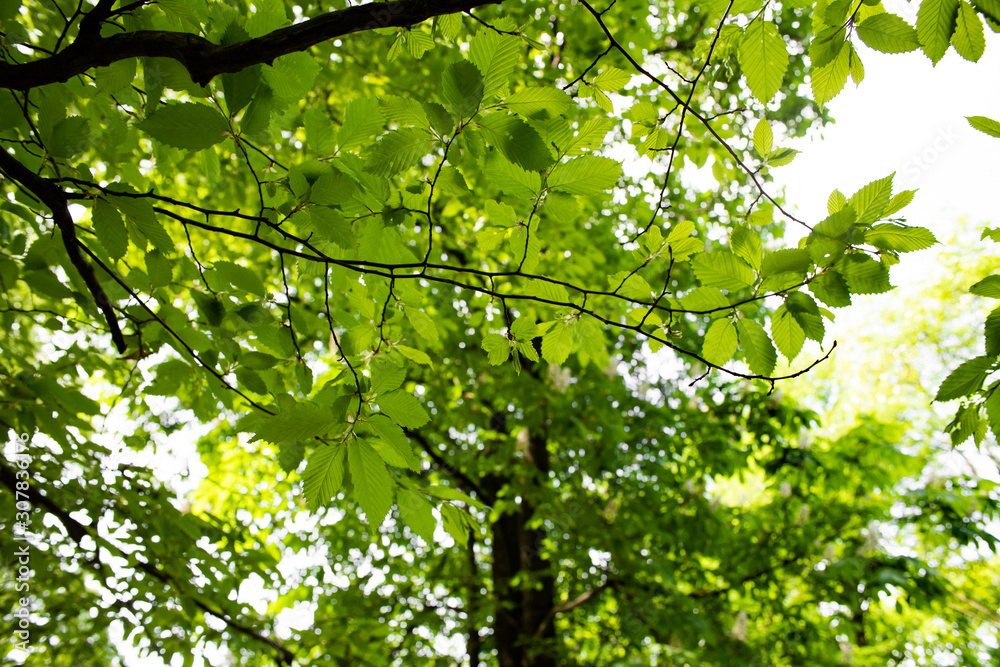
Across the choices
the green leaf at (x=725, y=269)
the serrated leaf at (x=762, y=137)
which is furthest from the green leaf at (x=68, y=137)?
the serrated leaf at (x=762, y=137)

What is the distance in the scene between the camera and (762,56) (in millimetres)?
1013

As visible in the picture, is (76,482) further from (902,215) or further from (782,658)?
(782,658)

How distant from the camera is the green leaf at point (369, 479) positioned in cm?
91

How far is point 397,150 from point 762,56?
0.69 meters

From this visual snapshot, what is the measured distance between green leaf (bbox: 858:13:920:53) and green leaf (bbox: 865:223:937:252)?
0.30m

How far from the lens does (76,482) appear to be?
6.54 ft

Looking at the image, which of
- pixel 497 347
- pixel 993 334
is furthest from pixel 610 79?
pixel 993 334

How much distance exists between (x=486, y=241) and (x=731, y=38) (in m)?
0.66

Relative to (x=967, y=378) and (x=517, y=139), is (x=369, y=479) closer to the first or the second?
(x=517, y=139)

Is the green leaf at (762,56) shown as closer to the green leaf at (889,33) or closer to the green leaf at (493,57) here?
the green leaf at (889,33)

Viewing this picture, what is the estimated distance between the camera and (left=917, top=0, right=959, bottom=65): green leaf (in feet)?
2.90

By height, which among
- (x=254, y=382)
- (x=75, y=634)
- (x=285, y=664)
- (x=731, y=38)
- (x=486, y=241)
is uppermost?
(x=731, y=38)

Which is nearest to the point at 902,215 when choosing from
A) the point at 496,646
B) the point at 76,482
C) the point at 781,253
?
the point at 781,253

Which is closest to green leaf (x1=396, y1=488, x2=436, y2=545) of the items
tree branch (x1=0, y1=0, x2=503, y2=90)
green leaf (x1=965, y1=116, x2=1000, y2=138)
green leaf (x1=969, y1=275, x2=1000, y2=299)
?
tree branch (x1=0, y1=0, x2=503, y2=90)
